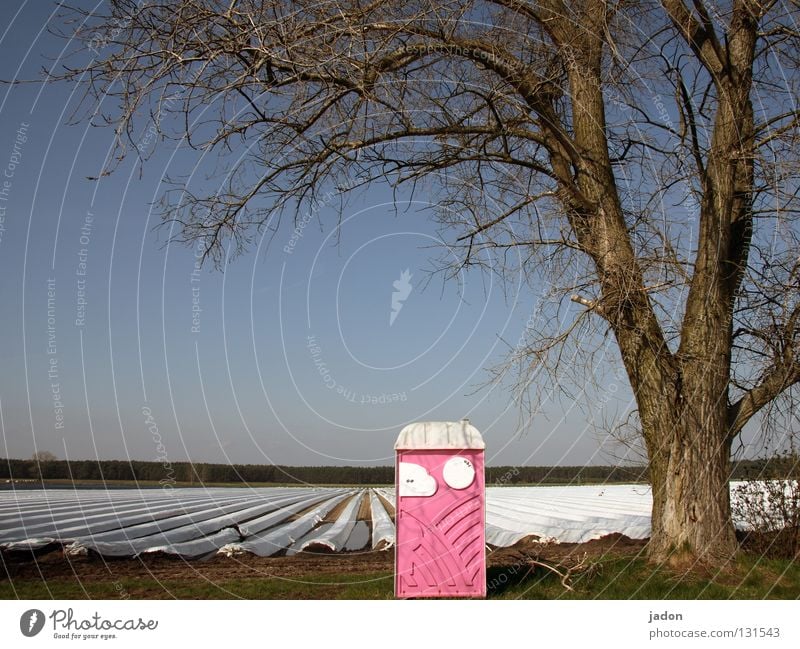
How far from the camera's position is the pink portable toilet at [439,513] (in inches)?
253

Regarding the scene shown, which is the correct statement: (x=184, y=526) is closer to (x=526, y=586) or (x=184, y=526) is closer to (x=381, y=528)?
(x=381, y=528)

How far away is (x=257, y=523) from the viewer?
16.8 metres

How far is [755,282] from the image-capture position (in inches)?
313

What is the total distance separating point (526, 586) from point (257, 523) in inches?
437

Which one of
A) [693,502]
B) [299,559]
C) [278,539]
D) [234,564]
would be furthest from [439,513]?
[278,539]

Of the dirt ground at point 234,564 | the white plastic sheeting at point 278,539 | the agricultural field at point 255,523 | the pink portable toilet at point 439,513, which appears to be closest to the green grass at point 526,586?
the dirt ground at point 234,564

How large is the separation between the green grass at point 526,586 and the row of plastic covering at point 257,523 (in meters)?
1.78

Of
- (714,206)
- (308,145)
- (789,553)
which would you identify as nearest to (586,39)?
(714,206)

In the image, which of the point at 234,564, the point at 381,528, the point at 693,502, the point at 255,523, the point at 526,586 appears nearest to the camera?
the point at 526,586

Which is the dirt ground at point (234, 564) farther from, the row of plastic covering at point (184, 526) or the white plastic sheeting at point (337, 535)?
the white plastic sheeting at point (337, 535)

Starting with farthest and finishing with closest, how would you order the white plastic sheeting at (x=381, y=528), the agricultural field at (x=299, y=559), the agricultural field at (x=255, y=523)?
the white plastic sheeting at (x=381, y=528), the agricultural field at (x=255, y=523), the agricultural field at (x=299, y=559)

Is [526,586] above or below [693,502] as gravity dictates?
below

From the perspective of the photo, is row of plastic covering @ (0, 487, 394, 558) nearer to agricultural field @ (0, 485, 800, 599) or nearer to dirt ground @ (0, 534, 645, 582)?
agricultural field @ (0, 485, 800, 599)

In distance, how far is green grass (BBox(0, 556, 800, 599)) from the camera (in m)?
7.00
